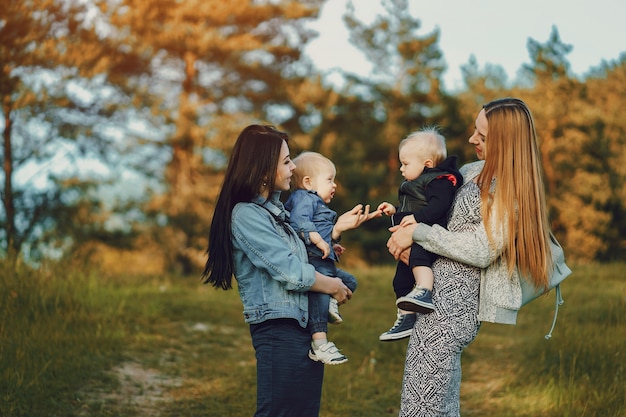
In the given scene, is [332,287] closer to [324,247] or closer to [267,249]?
[324,247]

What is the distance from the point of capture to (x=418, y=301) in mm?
3244

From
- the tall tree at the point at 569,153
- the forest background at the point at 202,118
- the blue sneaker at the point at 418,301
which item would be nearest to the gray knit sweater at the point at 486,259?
the blue sneaker at the point at 418,301

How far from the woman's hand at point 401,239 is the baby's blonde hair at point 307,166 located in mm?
488

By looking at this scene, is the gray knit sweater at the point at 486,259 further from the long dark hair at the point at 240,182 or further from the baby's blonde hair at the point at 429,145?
the long dark hair at the point at 240,182

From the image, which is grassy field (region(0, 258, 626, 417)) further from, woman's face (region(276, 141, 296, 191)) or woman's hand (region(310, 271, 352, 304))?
woman's face (region(276, 141, 296, 191))

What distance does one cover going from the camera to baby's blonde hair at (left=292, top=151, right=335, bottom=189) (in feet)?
12.0

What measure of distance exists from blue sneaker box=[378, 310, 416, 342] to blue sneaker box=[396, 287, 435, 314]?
25 centimetres

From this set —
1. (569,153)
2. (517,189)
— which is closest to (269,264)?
(517,189)

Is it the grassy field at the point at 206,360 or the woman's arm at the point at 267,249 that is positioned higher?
the woman's arm at the point at 267,249

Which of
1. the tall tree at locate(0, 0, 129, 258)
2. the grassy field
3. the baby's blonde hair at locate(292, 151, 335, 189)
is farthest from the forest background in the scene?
the baby's blonde hair at locate(292, 151, 335, 189)

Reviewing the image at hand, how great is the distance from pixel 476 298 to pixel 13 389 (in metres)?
3.54

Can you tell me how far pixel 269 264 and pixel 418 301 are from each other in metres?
0.66

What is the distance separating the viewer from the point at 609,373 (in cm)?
595

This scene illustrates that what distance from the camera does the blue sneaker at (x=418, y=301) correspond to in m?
3.24
